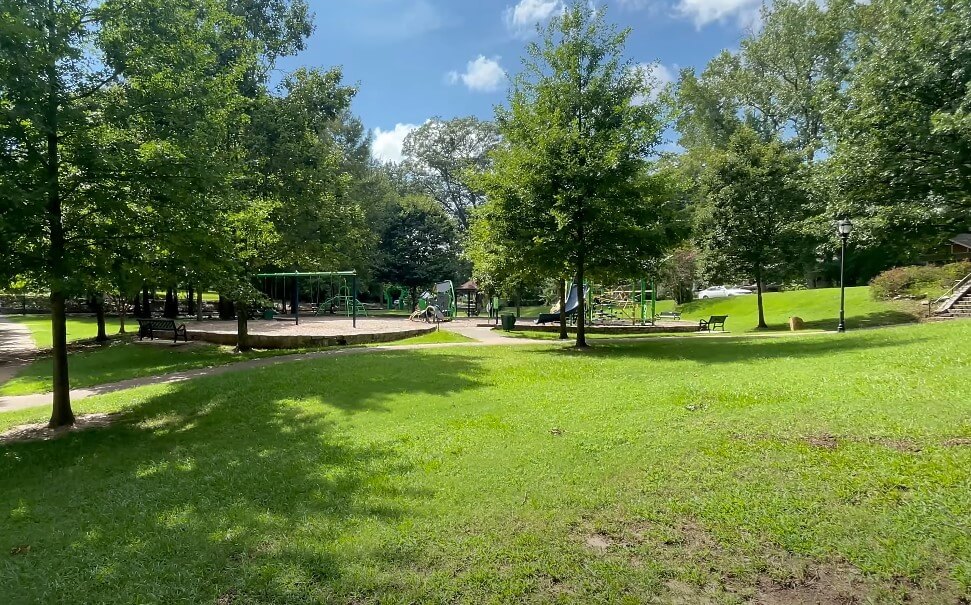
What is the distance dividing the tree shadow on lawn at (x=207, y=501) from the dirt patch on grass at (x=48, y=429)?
0.99 feet

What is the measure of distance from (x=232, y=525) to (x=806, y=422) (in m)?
5.96

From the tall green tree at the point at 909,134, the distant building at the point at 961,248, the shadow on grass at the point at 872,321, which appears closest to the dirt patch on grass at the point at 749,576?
the tall green tree at the point at 909,134

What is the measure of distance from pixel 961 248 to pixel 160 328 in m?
46.4

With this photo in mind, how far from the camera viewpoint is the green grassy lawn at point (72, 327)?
25.5 meters

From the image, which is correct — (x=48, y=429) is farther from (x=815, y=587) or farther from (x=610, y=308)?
(x=610, y=308)

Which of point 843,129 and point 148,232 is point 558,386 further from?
point 843,129

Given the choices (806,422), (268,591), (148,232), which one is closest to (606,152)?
(806,422)

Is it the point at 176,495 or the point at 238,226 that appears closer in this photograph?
the point at 176,495

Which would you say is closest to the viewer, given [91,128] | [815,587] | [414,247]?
[815,587]

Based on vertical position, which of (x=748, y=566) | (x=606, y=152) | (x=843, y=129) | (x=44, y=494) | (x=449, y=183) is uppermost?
(x=449, y=183)

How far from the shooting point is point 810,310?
2697 cm

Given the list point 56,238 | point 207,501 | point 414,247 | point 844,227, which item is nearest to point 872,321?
point 844,227

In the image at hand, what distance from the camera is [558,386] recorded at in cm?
905

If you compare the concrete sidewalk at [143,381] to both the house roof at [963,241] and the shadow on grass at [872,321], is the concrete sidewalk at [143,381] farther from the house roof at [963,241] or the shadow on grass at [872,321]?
the house roof at [963,241]
